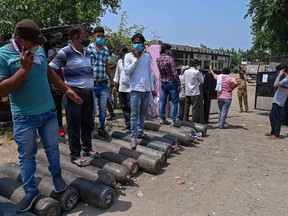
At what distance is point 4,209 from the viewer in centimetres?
311

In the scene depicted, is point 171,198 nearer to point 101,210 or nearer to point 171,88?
point 101,210

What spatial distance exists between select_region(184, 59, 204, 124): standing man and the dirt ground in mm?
1406

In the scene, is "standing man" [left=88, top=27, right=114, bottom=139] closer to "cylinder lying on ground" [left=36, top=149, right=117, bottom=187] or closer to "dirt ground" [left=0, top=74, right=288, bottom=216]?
"cylinder lying on ground" [left=36, top=149, right=117, bottom=187]

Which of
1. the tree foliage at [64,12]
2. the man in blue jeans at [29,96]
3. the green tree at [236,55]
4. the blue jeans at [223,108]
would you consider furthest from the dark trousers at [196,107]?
the green tree at [236,55]

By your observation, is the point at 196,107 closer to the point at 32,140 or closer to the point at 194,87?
the point at 194,87

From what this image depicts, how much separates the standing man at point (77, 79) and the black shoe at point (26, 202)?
1.01m

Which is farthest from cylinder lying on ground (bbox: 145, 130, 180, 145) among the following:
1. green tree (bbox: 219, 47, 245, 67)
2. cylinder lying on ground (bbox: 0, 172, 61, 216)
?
green tree (bbox: 219, 47, 245, 67)

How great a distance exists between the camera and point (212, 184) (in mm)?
4391

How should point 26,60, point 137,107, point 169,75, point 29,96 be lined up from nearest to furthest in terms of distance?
point 26,60, point 29,96, point 137,107, point 169,75

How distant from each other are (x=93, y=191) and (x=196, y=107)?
16.4 feet

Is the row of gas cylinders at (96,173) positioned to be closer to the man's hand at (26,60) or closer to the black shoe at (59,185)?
the black shoe at (59,185)

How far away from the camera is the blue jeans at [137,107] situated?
5.05 metres

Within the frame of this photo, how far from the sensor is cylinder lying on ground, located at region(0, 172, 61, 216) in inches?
127

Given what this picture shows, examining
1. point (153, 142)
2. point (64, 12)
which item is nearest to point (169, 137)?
point (153, 142)
